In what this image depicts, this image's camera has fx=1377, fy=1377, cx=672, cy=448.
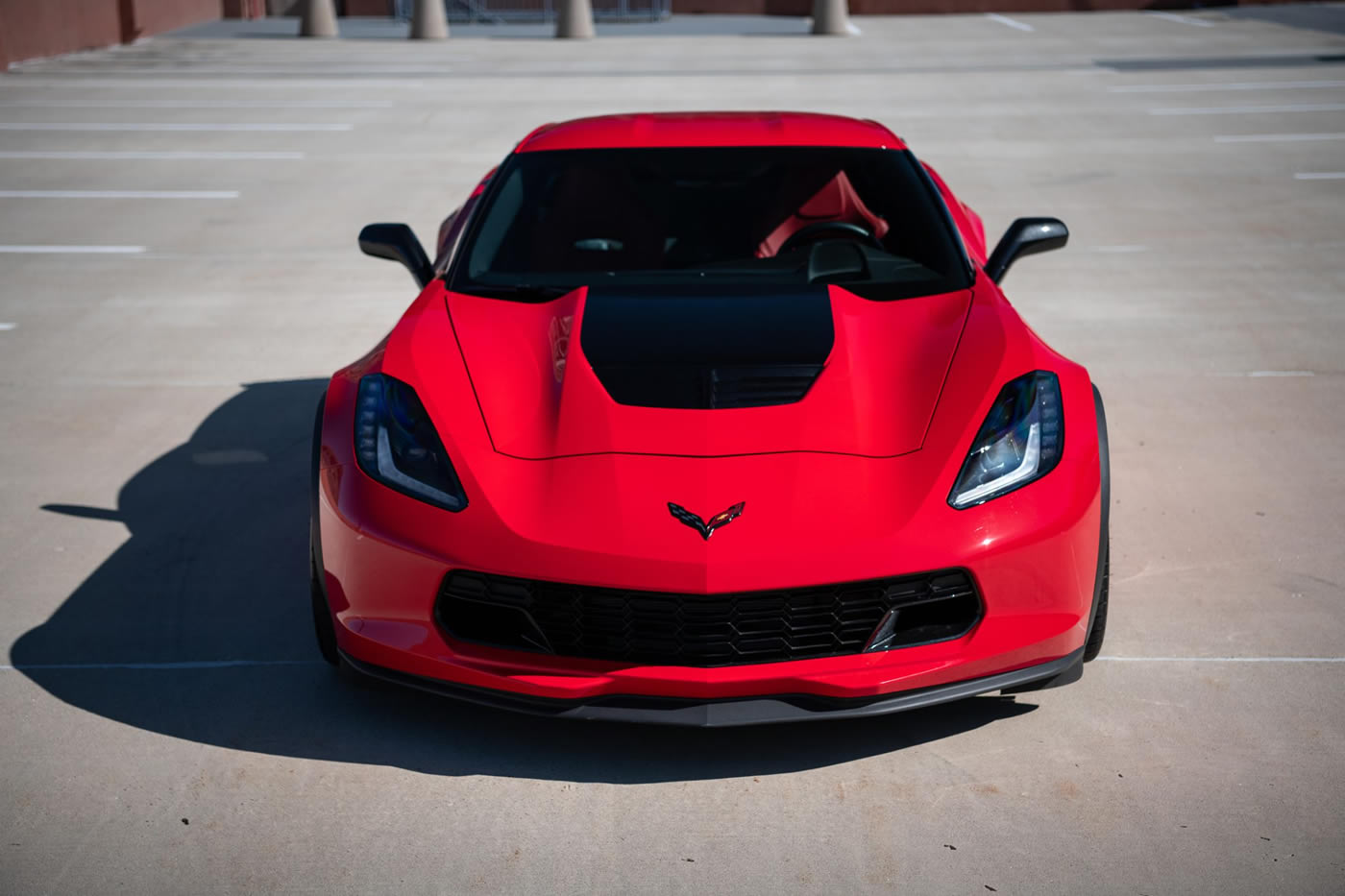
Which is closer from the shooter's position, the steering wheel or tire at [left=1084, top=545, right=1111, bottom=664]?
tire at [left=1084, top=545, right=1111, bottom=664]

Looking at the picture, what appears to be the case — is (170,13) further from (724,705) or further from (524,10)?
(724,705)

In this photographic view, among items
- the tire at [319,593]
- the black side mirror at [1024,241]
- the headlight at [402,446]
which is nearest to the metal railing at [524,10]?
the black side mirror at [1024,241]

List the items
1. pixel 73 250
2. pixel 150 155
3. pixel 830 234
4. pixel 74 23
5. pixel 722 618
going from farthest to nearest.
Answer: pixel 74 23
pixel 150 155
pixel 73 250
pixel 830 234
pixel 722 618

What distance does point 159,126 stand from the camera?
1439cm

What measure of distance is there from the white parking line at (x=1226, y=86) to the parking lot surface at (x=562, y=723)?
5.07m

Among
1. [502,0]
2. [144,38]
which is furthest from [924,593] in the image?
[502,0]

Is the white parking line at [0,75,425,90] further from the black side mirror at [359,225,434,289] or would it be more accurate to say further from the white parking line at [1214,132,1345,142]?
the black side mirror at [359,225,434,289]

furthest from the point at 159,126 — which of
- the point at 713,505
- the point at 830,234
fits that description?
the point at 713,505

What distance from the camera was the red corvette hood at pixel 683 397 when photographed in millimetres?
3203

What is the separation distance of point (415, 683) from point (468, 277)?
1463mm

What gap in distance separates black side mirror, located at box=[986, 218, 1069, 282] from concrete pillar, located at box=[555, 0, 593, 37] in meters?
19.7

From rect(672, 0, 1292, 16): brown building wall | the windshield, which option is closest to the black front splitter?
the windshield

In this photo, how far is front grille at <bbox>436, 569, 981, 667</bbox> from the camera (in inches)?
116

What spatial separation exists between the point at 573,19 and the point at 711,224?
63.8 ft
